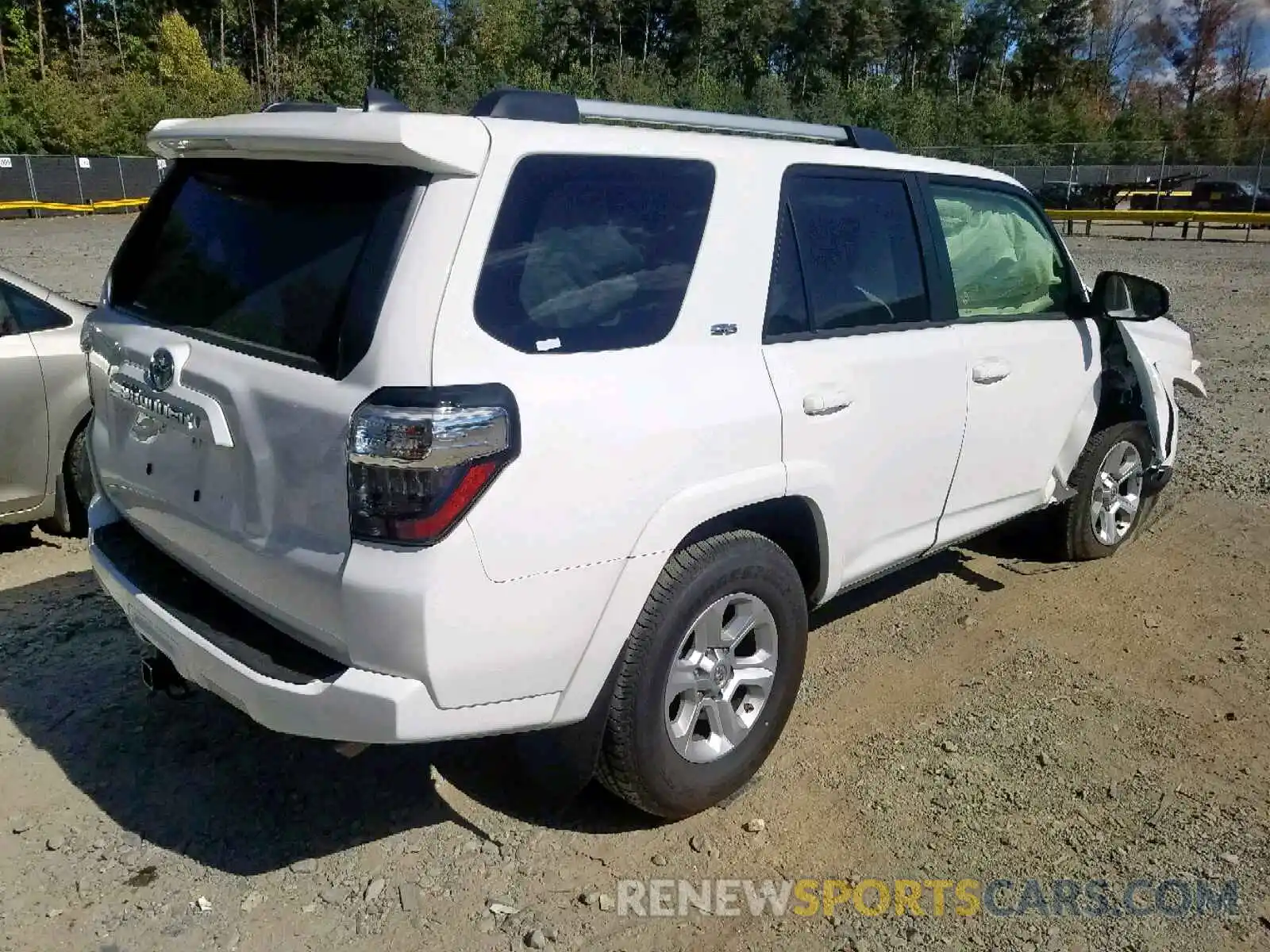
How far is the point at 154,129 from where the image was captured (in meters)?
3.05

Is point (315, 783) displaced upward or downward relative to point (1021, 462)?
downward

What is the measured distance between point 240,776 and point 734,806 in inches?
61.8

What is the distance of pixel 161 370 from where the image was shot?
109 inches

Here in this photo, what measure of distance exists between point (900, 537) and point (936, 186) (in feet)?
4.33

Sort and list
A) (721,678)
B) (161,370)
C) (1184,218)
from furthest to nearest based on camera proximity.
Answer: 1. (1184,218)
2. (721,678)
3. (161,370)

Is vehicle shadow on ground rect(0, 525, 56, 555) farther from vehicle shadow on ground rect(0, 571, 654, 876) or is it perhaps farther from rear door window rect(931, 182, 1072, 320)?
rear door window rect(931, 182, 1072, 320)

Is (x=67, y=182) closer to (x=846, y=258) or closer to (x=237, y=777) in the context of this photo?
(x=237, y=777)

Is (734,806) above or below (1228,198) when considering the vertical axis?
below

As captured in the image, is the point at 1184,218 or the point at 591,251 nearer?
the point at 591,251

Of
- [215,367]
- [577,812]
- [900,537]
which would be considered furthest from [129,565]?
[900,537]

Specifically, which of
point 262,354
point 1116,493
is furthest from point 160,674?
point 1116,493

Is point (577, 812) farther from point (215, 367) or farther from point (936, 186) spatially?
point (936, 186)

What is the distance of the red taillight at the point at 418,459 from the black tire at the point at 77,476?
3374mm

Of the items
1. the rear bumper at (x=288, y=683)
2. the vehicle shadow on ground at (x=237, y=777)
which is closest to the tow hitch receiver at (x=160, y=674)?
the rear bumper at (x=288, y=683)
